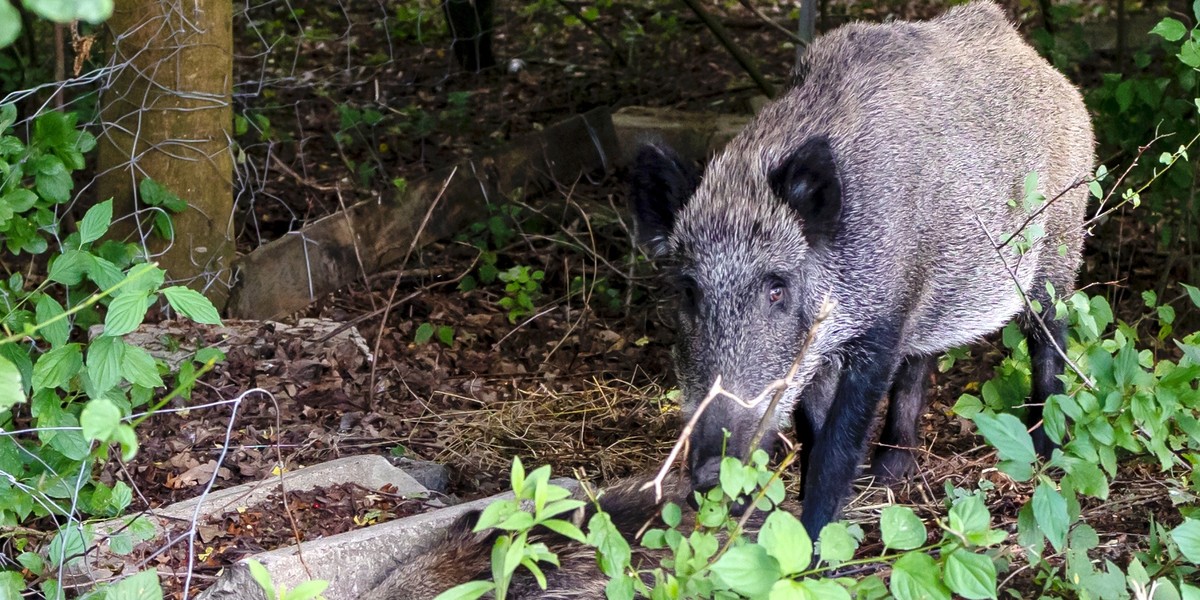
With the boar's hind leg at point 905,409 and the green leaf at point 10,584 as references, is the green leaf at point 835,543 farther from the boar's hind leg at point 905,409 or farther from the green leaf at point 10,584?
the boar's hind leg at point 905,409

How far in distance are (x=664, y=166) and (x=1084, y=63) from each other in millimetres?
5908

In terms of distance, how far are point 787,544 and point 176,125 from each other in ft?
Answer: 12.4

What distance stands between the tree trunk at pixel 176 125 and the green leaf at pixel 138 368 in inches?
88.3

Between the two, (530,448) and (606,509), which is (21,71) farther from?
(606,509)

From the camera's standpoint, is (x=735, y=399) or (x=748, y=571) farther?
(x=735, y=399)

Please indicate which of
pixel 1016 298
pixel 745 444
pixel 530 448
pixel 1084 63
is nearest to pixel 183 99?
pixel 530 448

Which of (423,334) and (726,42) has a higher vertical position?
(726,42)

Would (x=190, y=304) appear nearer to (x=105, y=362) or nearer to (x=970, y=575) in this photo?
(x=105, y=362)

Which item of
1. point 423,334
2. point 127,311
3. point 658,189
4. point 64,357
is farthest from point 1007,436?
point 423,334

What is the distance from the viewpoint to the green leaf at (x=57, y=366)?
2.70 m

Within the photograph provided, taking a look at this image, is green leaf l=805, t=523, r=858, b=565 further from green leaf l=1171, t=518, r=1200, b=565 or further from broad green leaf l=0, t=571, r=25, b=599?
broad green leaf l=0, t=571, r=25, b=599

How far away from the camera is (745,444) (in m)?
3.23

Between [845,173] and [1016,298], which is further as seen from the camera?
[1016,298]

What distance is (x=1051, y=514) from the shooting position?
2.51 metres
